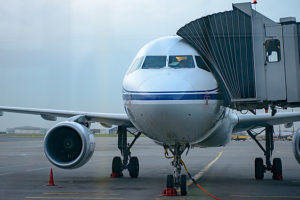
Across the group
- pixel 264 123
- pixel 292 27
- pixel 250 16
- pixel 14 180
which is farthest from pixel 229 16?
pixel 14 180

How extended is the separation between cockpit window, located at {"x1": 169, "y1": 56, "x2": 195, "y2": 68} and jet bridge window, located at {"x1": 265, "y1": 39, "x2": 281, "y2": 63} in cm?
172

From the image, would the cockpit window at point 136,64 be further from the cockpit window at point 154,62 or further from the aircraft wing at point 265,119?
the aircraft wing at point 265,119

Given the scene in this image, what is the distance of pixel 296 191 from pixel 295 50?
3.79 meters

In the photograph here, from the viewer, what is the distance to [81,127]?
517 inches

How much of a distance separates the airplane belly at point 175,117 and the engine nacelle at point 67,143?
2.66m

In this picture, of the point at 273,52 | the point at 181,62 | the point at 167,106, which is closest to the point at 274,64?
A: the point at 273,52

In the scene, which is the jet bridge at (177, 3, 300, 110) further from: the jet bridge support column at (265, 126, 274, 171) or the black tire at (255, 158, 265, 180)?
the jet bridge support column at (265, 126, 274, 171)

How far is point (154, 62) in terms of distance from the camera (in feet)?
36.2

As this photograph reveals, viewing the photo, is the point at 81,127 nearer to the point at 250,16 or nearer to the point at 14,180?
the point at 14,180

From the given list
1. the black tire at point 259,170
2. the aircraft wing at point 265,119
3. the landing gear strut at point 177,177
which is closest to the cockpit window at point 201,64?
the landing gear strut at point 177,177

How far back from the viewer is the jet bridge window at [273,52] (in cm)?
1073

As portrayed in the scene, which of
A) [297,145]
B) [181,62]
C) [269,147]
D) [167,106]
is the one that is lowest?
[269,147]

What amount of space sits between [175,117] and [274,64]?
8.93 ft

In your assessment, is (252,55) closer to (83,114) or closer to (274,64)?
(274,64)
